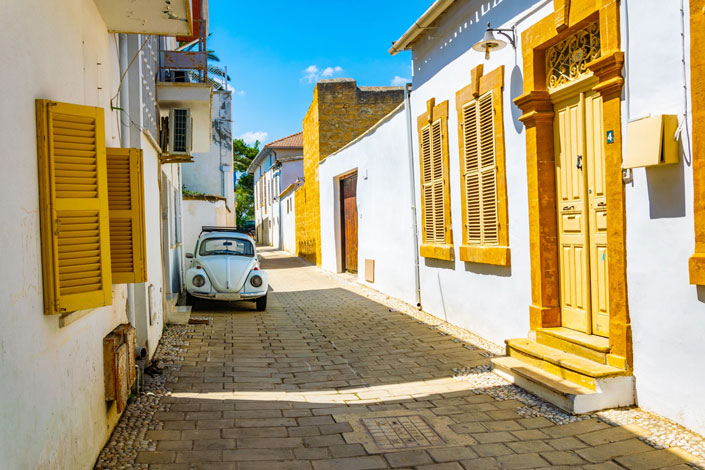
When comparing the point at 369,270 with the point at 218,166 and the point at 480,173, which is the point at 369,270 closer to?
the point at 480,173

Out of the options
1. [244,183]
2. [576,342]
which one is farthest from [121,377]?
[244,183]

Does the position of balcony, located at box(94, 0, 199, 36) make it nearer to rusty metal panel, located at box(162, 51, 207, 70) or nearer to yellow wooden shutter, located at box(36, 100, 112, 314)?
yellow wooden shutter, located at box(36, 100, 112, 314)

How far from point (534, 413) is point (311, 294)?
8896mm

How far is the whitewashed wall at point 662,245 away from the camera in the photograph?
4.11m

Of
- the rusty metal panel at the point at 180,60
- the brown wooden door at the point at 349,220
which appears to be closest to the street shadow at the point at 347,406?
the rusty metal panel at the point at 180,60

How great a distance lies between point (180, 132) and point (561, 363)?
6.76 metres

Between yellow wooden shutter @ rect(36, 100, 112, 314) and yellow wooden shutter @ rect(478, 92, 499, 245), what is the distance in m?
4.80

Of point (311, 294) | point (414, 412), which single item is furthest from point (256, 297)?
point (414, 412)

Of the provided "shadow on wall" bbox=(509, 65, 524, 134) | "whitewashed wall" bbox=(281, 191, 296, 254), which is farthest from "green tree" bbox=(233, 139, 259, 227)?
"shadow on wall" bbox=(509, 65, 524, 134)

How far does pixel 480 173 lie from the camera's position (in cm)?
748

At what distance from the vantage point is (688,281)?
4.13 metres

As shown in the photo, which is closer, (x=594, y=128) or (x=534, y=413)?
(x=534, y=413)

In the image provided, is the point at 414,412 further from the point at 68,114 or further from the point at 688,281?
the point at 68,114

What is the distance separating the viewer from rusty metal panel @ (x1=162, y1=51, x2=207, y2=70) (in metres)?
9.59
